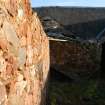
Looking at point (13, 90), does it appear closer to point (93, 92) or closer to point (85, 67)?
point (93, 92)

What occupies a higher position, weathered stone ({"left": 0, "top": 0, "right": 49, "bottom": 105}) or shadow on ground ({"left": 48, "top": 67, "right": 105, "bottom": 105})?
weathered stone ({"left": 0, "top": 0, "right": 49, "bottom": 105})

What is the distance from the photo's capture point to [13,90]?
11.5 feet

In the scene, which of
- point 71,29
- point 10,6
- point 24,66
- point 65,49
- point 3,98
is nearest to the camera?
point 3,98

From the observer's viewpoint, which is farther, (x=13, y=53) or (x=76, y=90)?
(x=76, y=90)

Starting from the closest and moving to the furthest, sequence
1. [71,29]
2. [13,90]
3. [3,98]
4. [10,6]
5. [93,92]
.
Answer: [3,98], [10,6], [13,90], [93,92], [71,29]

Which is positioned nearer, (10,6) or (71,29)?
(10,6)

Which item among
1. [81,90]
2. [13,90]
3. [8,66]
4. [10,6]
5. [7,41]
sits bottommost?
[81,90]

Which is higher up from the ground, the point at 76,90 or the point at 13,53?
the point at 13,53

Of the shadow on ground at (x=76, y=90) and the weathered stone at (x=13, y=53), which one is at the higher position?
the weathered stone at (x=13, y=53)

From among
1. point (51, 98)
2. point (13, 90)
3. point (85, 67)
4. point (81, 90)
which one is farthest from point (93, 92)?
point (13, 90)

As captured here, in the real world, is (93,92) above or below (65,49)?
below

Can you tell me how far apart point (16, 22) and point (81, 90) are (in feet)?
25.9

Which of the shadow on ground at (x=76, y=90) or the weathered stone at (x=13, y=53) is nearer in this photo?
the weathered stone at (x=13, y=53)

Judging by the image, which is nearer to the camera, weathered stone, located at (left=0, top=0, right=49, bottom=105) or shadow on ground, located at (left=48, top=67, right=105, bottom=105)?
weathered stone, located at (left=0, top=0, right=49, bottom=105)
